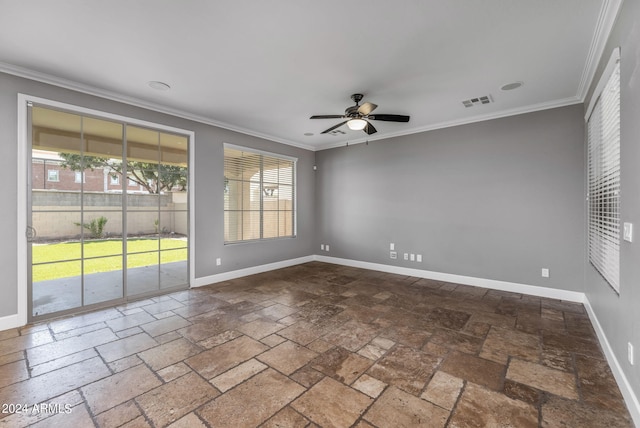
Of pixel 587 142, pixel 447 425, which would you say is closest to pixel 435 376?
pixel 447 425

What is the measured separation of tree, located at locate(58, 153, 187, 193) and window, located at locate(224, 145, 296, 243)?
0.87m

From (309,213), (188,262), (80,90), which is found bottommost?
(188,262)

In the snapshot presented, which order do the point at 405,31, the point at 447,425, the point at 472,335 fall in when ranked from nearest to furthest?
the point at 447,425 → the point at 405,31 → the point at 472,335

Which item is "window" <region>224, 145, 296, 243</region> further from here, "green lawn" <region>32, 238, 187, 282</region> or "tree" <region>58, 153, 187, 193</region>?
"green lawn" <region>32, 238, 187, 282</region>

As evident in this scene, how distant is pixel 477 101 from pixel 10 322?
6156 mm

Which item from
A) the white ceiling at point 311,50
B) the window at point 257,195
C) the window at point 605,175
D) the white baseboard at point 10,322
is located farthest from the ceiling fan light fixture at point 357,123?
the white baseboard at point 10,322

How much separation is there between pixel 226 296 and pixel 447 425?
325 centimetres

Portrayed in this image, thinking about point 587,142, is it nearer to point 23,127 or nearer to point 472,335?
point 472,335

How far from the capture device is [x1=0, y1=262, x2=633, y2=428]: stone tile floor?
1812 millimetres

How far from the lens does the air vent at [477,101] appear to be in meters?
3.87

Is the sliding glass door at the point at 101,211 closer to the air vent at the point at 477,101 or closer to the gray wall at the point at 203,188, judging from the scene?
the gray wall at the point at 203,188

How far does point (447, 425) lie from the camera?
5.62ft

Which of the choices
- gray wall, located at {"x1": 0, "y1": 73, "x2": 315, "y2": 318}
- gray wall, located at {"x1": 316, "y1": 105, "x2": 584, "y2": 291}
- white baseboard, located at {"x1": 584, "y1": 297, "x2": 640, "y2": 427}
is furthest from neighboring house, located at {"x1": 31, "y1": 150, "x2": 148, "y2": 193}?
white baseboard, located at {"x1": 584, "y1": 297, "x2": 640, "y2": 427}

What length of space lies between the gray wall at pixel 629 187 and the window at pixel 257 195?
4866 mm
